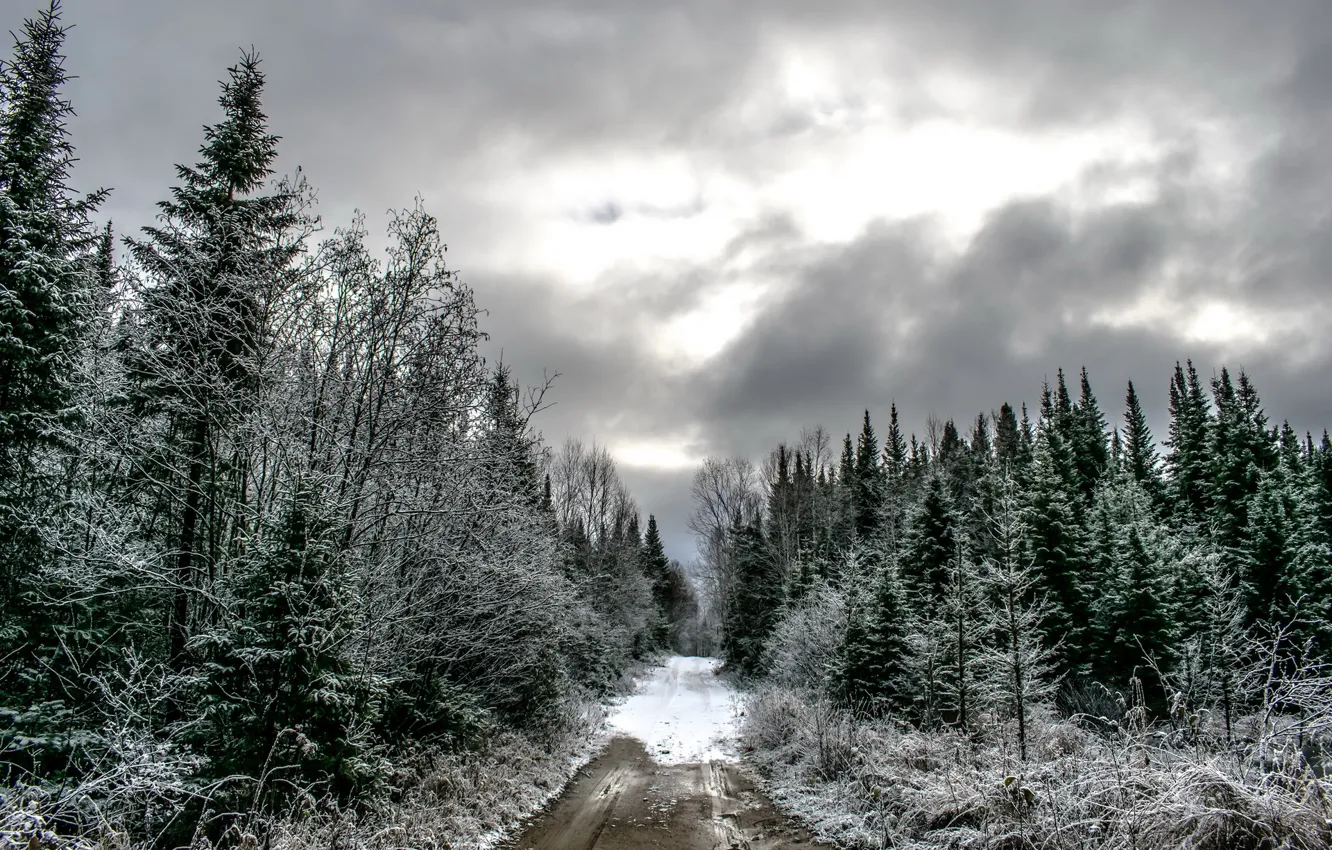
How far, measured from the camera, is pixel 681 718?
76.0 ft

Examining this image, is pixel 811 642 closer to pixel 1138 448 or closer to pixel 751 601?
pixel 751 601

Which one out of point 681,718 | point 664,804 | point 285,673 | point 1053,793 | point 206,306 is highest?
point 206,306

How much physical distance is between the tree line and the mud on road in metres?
4.53

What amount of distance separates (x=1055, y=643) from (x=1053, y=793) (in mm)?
19588

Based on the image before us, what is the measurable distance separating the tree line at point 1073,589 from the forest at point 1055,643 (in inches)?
4.7

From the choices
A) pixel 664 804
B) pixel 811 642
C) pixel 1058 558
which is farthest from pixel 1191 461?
pixel 664 804

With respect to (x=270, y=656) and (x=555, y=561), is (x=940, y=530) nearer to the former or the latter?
(x=555, y=561)

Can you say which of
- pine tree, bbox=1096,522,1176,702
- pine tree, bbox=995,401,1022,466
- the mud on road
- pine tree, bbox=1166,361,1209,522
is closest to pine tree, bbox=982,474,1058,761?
the mud on road

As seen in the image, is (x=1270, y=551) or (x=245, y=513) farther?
(x=1270, y=551)

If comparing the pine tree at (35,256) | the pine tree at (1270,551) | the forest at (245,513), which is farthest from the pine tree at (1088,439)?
the pine tree at (35,256)

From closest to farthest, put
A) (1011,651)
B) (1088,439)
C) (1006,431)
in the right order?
(1011,651) → (1088,439) → (1006,431)

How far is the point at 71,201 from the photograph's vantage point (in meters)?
10.9

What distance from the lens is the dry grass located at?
446 centimetres

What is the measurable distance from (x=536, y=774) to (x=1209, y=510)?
3796 centimetres
